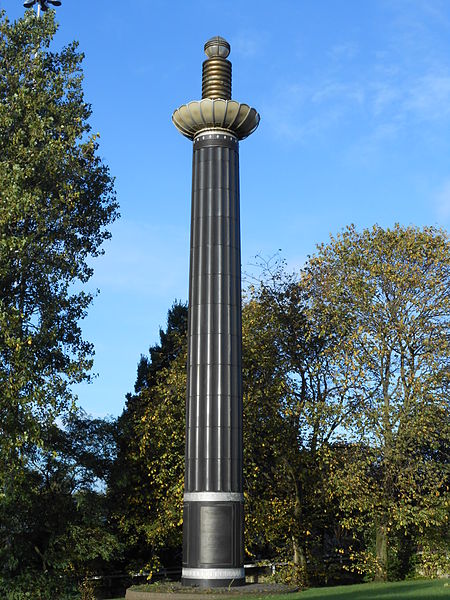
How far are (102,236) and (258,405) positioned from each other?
9795 mm

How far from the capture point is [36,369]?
946 inches

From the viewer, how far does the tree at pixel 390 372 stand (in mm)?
27750

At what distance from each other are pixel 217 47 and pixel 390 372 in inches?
578

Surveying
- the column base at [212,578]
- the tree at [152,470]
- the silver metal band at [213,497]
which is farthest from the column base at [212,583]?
the tree at [152,470]

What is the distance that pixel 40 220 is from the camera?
25.0 meters

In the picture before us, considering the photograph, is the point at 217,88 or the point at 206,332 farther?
the point at 217,88

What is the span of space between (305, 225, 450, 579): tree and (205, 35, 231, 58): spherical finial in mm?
10128

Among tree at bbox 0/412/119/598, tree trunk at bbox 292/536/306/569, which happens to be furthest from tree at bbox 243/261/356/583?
tree at bbox 0/412/119/598

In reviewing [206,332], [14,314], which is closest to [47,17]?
[14,314]

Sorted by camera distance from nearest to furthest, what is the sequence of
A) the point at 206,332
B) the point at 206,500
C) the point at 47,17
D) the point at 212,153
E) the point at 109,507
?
1. the point at 206,500
2. the point at 206,332
3. the point at 212,153
4. the point at 47,17
5. the point at 109,507

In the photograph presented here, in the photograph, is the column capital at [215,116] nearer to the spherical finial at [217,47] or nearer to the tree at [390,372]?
the spherical finial at [217,47]

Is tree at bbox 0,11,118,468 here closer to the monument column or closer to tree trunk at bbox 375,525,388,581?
the monument column

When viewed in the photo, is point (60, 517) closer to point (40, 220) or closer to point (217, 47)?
point (40, 220)

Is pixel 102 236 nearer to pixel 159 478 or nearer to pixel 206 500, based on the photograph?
pixel 159 478
